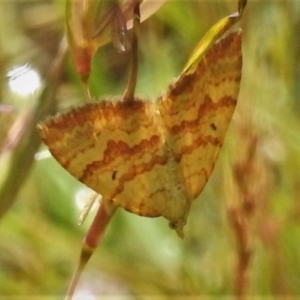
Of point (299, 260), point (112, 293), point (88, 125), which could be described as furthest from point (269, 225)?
point (88, 125)

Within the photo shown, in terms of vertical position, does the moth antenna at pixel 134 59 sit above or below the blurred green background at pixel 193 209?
above

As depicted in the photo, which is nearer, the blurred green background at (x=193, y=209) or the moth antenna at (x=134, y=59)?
the moth antenna at (x=134, y=59)

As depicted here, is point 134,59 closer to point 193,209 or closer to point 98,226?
point 98,226

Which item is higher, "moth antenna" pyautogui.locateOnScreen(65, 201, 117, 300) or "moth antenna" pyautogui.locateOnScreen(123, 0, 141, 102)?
"moth antenna" pyautogui.locateOnScreen(123, 0, 141, 102)

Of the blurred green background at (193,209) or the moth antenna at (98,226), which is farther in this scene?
the blurred green background at (193,209)

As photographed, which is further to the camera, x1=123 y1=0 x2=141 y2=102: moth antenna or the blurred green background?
the blurred green background

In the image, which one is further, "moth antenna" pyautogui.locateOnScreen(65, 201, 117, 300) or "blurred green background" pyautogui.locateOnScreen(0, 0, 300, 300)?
"blurred green background" pyautogui.locateOnScreen(0, 0, 300, 300)

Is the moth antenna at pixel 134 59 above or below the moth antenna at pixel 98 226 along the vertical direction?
above

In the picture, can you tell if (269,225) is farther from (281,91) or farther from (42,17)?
(42,17)
